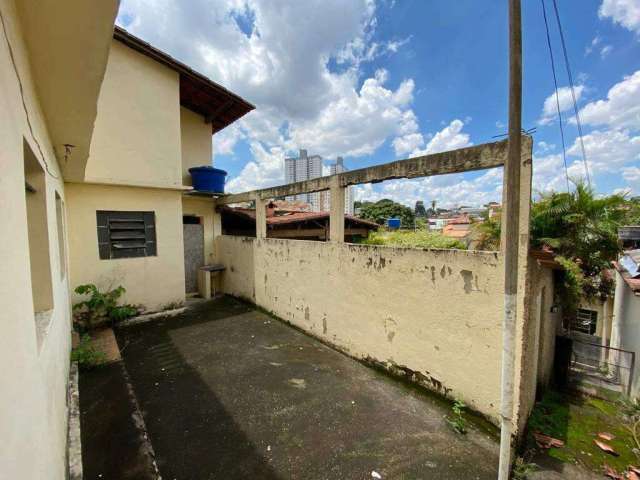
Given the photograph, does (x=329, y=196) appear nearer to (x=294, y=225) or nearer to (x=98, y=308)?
(x=294, y=225)

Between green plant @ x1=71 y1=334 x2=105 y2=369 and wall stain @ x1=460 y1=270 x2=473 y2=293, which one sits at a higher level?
wall stain @ x1=460 y1=270 x2=473 y2=293

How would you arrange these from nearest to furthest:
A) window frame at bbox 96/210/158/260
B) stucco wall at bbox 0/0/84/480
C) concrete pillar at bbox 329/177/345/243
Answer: stucco wall at bbox 0/0/84/480 < concrete pillar at bbox 329/177/345/243 < window frame at bbox 96/210/158/260

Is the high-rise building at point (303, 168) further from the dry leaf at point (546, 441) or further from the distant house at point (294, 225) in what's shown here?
the dry leaf at point (546, 441)

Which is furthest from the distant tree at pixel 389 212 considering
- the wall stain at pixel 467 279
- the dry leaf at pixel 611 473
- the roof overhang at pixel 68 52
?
the roof overhang at pixel 68 52

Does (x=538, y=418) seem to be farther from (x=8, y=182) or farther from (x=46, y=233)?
(x=46, y=233)

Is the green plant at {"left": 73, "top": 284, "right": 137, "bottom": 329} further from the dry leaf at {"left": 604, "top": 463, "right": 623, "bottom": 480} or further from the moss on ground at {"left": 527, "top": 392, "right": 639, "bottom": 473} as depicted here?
the dry leaf at {"left": 604, "top": 463, "right": 623, "bottom": 480}

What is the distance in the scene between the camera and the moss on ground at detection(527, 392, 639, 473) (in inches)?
107

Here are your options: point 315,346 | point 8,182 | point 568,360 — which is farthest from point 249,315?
point 568,360

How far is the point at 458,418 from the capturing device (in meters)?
3.05

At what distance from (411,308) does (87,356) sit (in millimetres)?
4720

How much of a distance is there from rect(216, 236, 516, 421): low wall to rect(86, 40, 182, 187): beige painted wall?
143 inches

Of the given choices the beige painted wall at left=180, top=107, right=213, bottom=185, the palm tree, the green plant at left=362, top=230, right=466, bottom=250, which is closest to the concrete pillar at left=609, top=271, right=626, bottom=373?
the palm tree

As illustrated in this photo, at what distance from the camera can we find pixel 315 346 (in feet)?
16.0

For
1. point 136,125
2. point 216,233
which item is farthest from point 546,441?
point 136,125
